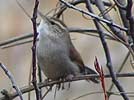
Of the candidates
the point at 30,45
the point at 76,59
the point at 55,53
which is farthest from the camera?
the point at 30,45

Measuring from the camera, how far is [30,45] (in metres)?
4.63

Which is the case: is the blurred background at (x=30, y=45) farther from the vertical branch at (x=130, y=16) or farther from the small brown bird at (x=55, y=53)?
the vertical branch at (x=130, y=16)

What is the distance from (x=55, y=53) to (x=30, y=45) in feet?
7.77

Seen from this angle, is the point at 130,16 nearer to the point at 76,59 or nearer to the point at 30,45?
the point at 76,59

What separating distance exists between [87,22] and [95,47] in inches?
13.5

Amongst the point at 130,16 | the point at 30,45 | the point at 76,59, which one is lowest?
the point at 30,45

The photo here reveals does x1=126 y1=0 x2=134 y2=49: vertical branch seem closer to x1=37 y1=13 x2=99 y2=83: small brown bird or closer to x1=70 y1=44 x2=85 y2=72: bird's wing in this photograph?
x1=37 y1=13 x2=99 y2=83: small brown bird

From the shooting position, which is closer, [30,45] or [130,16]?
[130,16]

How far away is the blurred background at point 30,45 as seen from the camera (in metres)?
4.48

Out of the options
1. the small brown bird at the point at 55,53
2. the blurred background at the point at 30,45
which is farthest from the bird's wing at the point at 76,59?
the blurred background at the point at 30,45

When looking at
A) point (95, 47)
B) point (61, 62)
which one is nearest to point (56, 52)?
point (61, 62)

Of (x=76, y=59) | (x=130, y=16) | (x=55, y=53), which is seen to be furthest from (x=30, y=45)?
(x=130, y=16)

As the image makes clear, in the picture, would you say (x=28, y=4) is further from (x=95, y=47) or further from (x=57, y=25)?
(x=57, y=25)

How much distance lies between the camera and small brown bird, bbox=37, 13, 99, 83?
7.37ft
